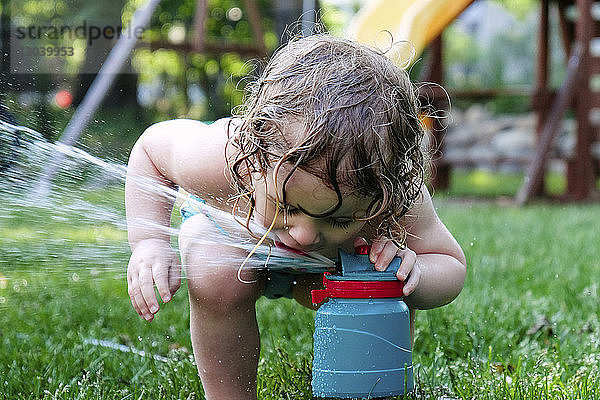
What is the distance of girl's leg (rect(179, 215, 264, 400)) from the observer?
1569mm

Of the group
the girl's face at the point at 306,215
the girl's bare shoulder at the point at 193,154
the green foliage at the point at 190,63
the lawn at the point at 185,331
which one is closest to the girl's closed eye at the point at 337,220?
the girl's face at the point at 306,215

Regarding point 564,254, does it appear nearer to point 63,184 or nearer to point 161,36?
point 63,184

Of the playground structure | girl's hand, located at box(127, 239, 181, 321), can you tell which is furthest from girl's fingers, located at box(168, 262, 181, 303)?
the playground structure

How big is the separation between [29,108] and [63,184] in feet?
1.98

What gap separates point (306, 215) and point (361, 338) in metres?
0.22

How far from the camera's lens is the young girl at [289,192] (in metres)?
1.30

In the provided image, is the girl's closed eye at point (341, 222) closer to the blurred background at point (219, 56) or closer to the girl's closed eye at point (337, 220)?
the girl's closed eye at point (337, 220)

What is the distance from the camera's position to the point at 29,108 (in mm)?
2432

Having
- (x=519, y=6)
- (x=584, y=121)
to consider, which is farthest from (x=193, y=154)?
(x=519, y=6)

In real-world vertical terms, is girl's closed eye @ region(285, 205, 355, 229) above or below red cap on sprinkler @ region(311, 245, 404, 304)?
above

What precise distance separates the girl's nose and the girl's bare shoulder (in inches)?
10.7

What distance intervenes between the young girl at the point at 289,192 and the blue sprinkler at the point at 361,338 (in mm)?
71

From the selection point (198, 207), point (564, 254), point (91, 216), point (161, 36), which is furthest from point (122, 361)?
point (161, 36)

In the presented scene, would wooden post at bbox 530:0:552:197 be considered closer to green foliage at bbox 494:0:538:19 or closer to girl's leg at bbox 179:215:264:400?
girl's leg at bbox 179:215:264:400
